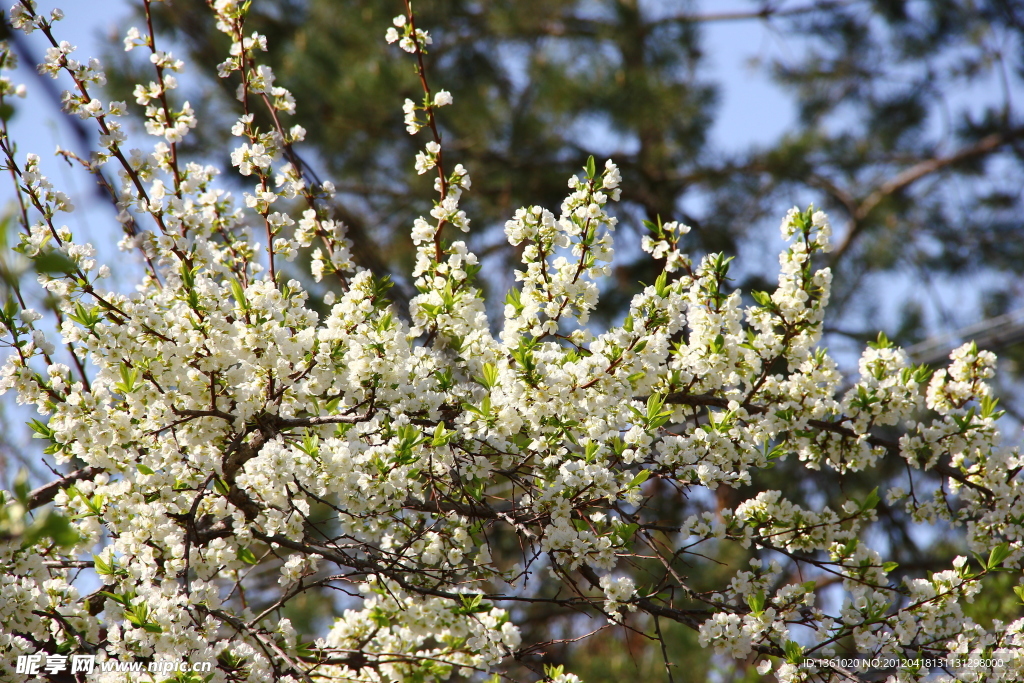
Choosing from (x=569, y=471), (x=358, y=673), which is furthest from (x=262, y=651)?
(x=569, y=471)

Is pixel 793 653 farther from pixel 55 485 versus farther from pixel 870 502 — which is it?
pixel 55 485

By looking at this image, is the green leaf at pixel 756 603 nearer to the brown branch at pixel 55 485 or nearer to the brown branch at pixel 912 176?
the brown branch at pixel 55 485

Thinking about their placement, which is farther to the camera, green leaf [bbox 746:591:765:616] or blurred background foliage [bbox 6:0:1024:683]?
blurred background foliage [bbox 6:0:1024:683]

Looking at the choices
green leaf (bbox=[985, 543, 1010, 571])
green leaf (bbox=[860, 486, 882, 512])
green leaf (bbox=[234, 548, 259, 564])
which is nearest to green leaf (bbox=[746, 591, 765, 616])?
green leaf (bbox=[860, 486, 882, 512])

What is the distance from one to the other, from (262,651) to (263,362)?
93 centimetres

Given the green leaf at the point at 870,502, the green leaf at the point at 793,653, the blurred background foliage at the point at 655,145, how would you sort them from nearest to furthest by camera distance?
the green leaf at the point at 793,653, the green leaf at the point at 870,502, the blurred background foliage at the point at 655,145

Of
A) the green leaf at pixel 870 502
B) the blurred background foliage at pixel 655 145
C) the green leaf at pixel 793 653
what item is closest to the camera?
the green leaf at pixel 793 653

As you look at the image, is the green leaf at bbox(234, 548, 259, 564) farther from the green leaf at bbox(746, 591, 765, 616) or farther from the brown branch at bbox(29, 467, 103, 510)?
the green leaf at bbox(746, 591, 765, 616)

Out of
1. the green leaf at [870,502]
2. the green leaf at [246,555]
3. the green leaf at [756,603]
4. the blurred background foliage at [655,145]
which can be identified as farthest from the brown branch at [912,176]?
the green leaf at [246,555]

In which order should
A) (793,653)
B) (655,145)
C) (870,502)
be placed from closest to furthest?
(793,653)
(870,502)
(655,145)

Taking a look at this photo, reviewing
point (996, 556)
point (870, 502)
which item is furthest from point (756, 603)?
point (996, 556)

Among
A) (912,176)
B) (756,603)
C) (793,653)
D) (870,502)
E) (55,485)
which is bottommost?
(793,653)

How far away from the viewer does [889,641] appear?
2.16m

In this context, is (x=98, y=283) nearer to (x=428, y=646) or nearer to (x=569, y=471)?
(x=569, y=471)
